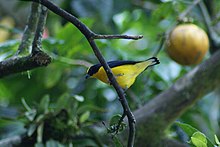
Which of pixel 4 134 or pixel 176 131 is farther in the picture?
pixel 176 131

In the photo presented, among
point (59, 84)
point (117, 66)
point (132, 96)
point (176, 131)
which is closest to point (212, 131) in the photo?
point (176, 131)

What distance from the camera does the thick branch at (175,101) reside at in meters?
1.41

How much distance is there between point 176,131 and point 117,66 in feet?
2.39

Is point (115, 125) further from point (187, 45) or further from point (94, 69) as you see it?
point (187, 45)

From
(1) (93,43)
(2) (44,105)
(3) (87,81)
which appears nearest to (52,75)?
(3) (87,81)

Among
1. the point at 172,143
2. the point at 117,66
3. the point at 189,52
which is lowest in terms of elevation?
the point at 172,143

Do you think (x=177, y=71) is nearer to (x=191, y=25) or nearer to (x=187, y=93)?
(x=191, y=25)

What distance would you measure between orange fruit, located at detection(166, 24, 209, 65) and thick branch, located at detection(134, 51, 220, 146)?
0.29 ft

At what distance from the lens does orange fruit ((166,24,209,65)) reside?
157 centimetres

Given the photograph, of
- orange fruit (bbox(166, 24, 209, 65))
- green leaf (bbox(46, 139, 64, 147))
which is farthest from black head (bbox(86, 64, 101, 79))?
orange fruit (bbox(166, 24, 209, 65))

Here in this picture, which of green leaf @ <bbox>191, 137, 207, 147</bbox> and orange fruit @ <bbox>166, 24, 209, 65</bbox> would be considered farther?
orange fruit @ <bbox>166, 24, 209, 65</bbox>

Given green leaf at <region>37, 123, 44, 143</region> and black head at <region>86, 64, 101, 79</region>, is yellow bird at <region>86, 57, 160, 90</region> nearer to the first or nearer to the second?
black head at <region>86, 64, 101, 79</region>

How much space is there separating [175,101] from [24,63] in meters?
0.67

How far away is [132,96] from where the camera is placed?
65.7 inches
